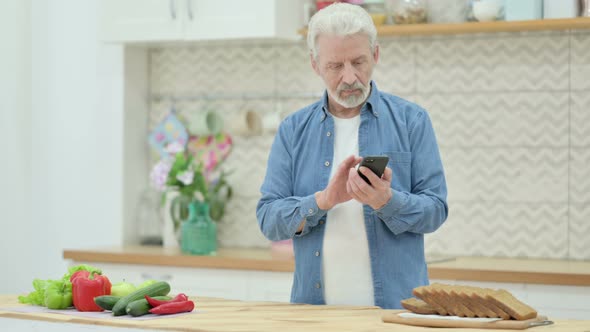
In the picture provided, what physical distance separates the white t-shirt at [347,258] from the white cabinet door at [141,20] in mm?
1915

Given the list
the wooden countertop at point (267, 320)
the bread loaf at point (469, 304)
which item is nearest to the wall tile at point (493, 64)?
the wooden countertop at point (267, 320)

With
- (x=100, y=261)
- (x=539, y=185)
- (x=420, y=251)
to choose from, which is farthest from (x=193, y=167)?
(x=420, y=251)

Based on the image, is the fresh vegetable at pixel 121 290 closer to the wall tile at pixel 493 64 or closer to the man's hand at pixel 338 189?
the man's hand at pixel 338 189

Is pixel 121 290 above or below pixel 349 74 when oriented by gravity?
below

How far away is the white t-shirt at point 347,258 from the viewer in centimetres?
259

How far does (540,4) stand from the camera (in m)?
3.88

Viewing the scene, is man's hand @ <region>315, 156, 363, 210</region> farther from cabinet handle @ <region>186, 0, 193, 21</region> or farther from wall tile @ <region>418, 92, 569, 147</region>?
cabinet handle @ <region>186, 0, 193, 21</region>

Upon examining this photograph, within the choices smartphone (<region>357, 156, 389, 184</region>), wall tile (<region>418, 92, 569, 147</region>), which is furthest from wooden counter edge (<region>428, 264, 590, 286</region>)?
smartphone (<region>357, 156, 389, 184</region>)

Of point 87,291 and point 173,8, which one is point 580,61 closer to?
point 173,8

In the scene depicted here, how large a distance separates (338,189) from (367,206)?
196mm

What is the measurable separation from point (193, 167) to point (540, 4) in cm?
171

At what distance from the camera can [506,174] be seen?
13.4 ft

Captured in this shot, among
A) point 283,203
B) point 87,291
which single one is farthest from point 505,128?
point 87,291

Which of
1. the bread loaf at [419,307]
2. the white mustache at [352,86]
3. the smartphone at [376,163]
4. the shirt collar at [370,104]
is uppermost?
the white mustache at [352,86]
